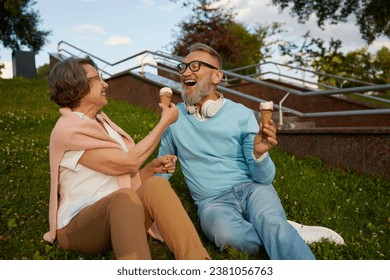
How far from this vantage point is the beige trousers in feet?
8.50

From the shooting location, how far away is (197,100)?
383 cm

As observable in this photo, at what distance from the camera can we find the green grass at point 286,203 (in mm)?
3516

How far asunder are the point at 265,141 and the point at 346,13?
18.1 m

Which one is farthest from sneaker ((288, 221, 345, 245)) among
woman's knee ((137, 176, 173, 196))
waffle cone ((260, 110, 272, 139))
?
woman's knee ((137, 176, 173, 196))

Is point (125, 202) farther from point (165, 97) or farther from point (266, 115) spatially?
point (266, 115)

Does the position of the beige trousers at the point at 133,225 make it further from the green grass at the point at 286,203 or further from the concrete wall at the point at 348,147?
the concrete wall at the point at 348,147

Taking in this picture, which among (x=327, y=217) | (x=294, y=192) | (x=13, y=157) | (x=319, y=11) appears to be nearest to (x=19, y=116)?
(x=13, y=157)

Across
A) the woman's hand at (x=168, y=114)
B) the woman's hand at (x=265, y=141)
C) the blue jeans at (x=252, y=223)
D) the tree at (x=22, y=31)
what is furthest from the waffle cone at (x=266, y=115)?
the tree at (x=22, y=31)

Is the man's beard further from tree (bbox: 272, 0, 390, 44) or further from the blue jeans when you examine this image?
tree (bbox: 272, 0, 390, 44)

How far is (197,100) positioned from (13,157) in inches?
130

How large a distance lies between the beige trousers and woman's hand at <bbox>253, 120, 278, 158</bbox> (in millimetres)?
781

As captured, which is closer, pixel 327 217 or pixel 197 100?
pixel 197 100

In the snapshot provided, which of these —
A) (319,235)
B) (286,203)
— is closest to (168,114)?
(319,235)
